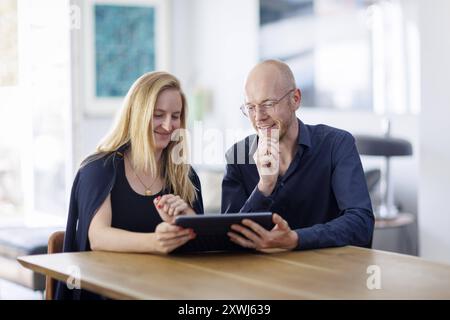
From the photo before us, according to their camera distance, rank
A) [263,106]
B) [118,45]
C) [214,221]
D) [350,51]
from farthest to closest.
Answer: [118,45] < [350,51] < [263,106] < [214,221]

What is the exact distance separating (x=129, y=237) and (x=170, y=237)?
16 cm

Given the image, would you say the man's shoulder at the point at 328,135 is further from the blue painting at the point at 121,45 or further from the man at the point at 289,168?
the blue painting at the point at 121,45

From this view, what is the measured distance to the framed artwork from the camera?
254 inches

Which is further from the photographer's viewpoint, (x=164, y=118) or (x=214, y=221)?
(x=164, y=118)

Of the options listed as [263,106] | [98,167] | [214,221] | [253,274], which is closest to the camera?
[253,274]

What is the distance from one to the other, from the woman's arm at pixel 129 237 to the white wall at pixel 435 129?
211 centimetres

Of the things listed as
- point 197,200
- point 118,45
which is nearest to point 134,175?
point 197,200

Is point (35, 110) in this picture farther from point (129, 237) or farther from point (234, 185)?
point (129, 237)

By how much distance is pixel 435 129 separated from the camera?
155 inches

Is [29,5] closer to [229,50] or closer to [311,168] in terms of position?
[229,50]

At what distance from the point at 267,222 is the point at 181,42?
193 inches

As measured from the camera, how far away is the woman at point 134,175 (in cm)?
239

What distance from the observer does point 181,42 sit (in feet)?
22.6
